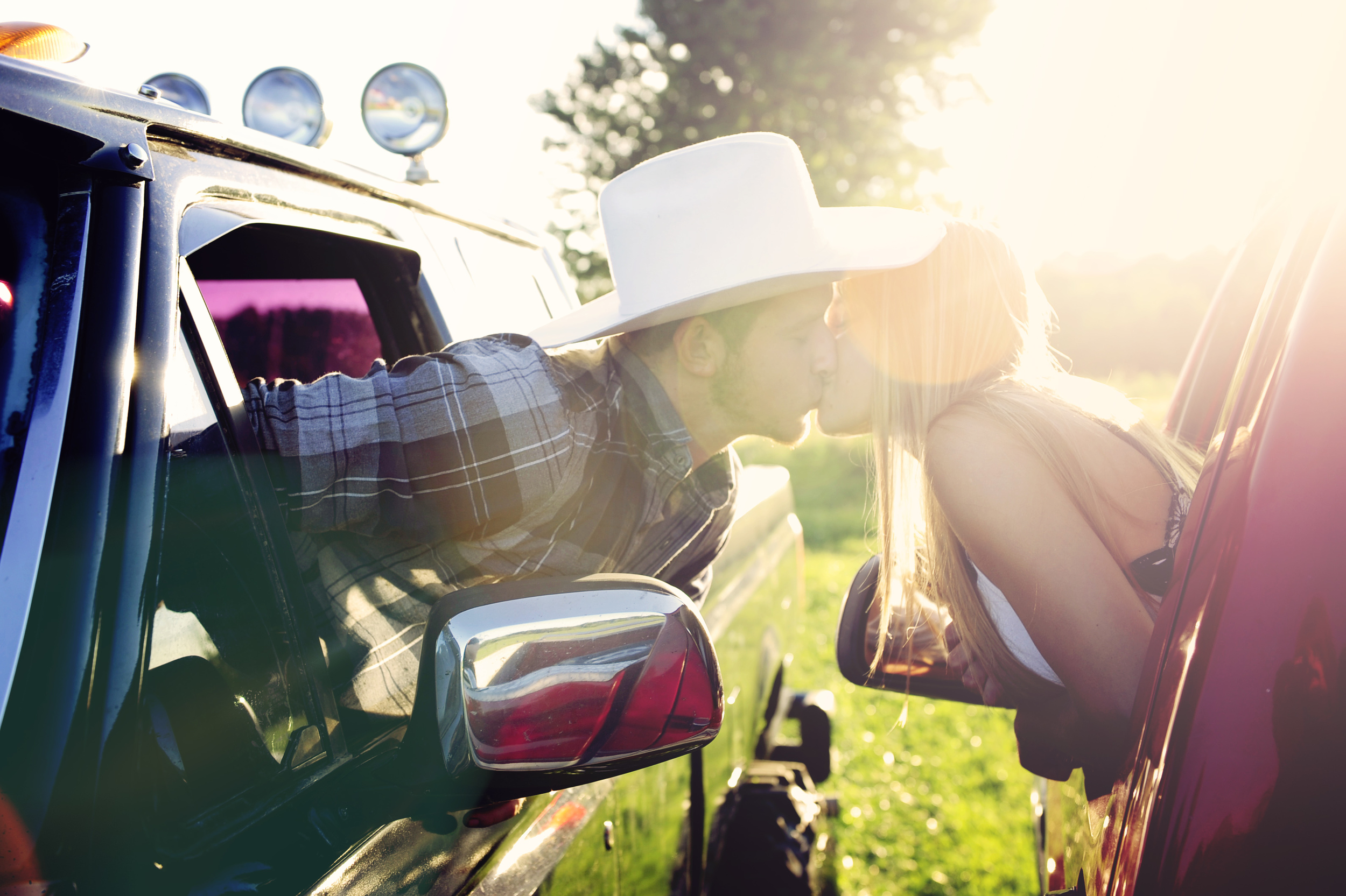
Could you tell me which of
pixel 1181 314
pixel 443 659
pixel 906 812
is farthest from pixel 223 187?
pixel 1181 314

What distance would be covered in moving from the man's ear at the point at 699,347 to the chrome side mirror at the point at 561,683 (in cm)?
107

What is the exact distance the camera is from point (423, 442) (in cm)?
161

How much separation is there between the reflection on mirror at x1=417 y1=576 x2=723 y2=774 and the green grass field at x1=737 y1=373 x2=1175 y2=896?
54.2 inches

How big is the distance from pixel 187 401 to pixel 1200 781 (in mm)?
1363

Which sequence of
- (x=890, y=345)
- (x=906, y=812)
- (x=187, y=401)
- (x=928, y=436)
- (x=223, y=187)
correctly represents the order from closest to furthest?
(x=187, y=401) < (x=223, y=187) < (x=928, y=436) < (x=890, y=345) < (x=906, y=812)

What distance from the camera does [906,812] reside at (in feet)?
13.9

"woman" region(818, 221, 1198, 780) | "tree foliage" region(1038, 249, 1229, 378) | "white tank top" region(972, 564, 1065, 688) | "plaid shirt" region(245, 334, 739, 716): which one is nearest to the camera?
"plaid shirt" region(245, 334, 739, 716)

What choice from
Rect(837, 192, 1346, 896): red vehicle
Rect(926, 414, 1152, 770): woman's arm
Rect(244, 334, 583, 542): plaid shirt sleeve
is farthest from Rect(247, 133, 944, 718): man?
Rect(837, 192, 1346, 896): red vehicle

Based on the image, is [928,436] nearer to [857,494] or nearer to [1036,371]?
[1036,371]

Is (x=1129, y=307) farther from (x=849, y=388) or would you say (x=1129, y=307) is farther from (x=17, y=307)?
(x=17, y=307)

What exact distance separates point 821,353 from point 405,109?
4.73 feet

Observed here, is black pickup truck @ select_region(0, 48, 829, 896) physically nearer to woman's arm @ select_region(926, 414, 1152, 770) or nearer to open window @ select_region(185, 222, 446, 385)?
open window @ select_region(185, 222, 446, 385)

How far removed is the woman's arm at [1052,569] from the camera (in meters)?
1.49

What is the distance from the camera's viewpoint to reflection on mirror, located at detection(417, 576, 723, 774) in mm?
935
